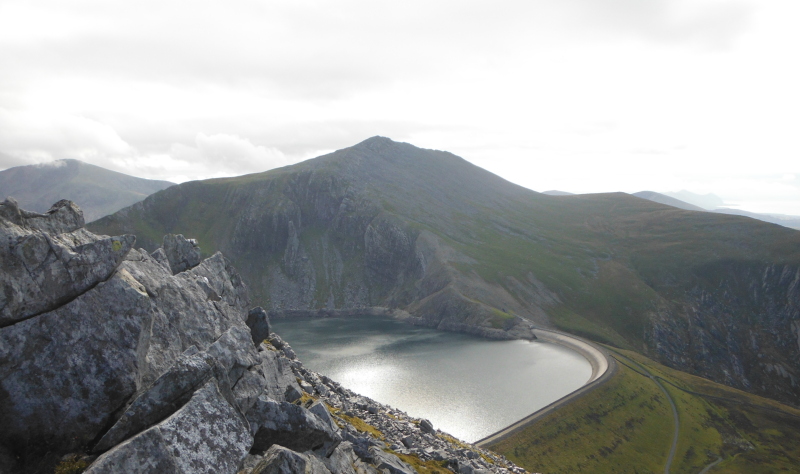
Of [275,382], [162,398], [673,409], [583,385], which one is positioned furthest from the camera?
[583,385]

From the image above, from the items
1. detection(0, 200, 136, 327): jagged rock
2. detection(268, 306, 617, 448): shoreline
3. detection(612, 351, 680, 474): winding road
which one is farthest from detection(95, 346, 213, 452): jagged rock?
detection(612, 351, 680, 474): winding road

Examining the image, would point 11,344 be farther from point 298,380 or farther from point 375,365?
point 375,365

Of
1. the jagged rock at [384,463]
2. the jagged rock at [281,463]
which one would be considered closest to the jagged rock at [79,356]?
the jagged rock at [281,463]

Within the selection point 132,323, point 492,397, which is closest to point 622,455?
point 492,397

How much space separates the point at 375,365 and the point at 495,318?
225 feet

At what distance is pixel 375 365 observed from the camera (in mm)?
128375

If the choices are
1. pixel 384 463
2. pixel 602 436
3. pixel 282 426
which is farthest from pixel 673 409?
pixel 282 426

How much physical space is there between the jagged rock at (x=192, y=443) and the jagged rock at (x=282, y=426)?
12.1ft

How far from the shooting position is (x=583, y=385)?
117m

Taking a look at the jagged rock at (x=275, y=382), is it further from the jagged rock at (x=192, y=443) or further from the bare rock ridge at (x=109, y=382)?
the jagged rock at (x=192, y=443)

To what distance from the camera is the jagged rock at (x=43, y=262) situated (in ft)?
53.9

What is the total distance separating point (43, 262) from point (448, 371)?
11718cm

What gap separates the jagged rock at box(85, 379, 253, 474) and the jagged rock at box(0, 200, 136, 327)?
7.83m

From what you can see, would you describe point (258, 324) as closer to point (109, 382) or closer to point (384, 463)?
point (384, 463)
